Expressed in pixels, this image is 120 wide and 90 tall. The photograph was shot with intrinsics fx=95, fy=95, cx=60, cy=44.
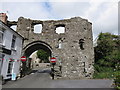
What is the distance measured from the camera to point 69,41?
42.4ft

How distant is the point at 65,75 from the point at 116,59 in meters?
7.50

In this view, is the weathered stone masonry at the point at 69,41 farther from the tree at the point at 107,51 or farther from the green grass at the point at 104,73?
the tree at the point at 107,51

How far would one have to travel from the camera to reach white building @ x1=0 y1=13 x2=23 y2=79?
884 centimetres

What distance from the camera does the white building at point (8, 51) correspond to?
8836 mm

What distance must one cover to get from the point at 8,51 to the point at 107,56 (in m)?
12.8

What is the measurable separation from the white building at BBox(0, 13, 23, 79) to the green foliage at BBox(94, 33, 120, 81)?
1013cm

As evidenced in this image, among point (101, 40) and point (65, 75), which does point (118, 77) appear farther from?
point (101, 40)

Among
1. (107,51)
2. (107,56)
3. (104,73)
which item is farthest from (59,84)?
(107,51)

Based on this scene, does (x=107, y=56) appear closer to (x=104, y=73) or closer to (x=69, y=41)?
(x=104, y=73)

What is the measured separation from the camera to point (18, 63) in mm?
12031

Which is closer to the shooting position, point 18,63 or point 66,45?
point 18,63

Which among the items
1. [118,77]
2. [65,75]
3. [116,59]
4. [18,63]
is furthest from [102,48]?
[18,63]

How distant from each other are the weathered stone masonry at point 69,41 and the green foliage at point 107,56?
1.56m

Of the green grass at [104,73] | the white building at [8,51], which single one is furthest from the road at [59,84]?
the green grass at [104,73]
